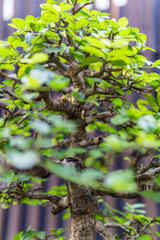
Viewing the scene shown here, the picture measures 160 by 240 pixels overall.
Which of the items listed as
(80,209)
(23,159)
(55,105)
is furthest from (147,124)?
(80,209)

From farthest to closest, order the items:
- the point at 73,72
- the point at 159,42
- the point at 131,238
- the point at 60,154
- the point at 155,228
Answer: the point at 159,42
the point at 155,228
the point at 131,238
the point at 73,72
the point at 60,154

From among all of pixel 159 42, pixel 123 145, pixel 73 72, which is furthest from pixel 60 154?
pixel 159 42

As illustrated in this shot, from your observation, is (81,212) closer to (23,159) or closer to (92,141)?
(92,141)

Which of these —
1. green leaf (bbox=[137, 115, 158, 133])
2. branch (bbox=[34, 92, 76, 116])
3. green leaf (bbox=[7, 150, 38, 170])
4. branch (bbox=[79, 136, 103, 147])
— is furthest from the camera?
branch (bbox=[79, 136, 103, 147])

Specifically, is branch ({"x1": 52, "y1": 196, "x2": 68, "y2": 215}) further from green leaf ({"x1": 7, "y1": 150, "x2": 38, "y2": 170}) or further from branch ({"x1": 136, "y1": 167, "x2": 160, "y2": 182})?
green leaf ({"x1": 7, "y1": 150, "x2": 38, "y2": 170})

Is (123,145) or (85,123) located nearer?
(123,145)

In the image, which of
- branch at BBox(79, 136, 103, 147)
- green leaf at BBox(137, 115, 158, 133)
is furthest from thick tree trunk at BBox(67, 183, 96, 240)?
green leaf at BBox(137, 115, 158, 133)

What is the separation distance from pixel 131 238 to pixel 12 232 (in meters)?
0.82

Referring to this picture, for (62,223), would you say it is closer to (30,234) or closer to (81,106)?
(30,234)

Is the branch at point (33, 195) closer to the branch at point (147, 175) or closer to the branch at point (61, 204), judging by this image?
the branch at point (61, 204)

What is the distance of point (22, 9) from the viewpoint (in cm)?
150

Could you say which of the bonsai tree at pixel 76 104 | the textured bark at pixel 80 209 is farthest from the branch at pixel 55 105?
the textured bark at pixel 80 209

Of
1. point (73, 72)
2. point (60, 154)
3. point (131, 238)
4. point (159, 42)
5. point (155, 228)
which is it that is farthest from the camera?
point (159, 42)

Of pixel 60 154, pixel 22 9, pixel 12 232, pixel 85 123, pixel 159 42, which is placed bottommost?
pixel 12 232
